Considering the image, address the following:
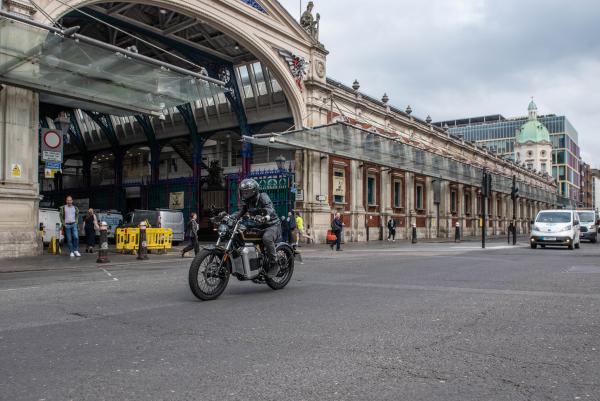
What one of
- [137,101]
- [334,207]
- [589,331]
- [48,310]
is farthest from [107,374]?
[334,207]

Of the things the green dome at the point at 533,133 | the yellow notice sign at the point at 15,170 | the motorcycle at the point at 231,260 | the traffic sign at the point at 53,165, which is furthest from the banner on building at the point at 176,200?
the green dome at the point at 533,133

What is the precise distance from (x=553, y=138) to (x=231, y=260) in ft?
441

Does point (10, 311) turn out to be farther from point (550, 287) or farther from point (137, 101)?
point (137, 101)

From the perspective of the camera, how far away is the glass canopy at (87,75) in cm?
1512

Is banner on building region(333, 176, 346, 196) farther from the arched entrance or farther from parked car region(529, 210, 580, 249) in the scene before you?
parked car region(529, 210, 580, 249)

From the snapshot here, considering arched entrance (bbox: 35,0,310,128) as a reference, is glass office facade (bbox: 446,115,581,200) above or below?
above

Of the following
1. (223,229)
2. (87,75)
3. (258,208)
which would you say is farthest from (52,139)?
(223,229)

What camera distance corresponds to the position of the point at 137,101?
787 inches

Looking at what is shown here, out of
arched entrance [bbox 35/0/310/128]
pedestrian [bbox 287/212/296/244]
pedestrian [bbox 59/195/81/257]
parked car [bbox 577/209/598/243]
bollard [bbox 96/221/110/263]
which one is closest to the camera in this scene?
bollard [bbox 96/221/110/263]

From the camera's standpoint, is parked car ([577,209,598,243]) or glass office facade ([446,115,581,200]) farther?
glass office facade ([446,115,581,200])

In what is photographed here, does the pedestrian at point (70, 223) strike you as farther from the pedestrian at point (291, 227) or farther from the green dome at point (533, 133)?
the green dome at point (533, 133)

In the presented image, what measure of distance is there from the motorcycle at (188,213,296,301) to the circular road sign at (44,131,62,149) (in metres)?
12.2

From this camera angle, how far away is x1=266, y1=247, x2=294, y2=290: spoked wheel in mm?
8292

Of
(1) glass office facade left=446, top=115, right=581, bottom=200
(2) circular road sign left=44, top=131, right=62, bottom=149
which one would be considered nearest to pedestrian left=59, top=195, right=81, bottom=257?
(2) circular road sign left=44, top=131, right=62, bottom=149
